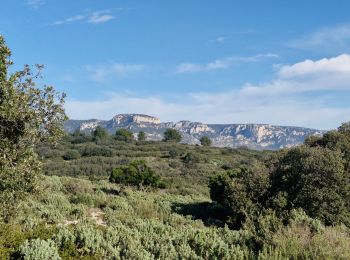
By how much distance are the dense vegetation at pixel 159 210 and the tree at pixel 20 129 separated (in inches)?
1.0

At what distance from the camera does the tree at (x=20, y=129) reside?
10.6m

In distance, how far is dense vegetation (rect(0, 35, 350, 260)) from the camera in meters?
8.99

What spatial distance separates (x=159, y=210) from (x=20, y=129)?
11034 millimetres

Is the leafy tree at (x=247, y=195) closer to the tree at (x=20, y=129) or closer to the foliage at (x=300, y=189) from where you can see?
the foliage at (x=300, y=189)

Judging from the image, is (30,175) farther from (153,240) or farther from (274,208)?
(274,208)

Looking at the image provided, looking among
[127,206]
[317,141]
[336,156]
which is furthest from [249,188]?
[317,141]

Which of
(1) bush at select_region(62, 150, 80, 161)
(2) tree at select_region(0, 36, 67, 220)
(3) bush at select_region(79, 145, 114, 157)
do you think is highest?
(2) tree at select_region(0, 36, 67, 220)

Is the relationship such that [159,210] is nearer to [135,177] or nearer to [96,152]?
[135,177]

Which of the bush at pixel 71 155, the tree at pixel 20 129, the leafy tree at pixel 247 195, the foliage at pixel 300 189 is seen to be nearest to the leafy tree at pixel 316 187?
the foliage at pixel 300 189

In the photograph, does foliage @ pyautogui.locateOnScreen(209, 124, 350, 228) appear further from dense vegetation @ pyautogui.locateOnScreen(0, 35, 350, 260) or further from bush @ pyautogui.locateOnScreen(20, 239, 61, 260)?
bush @ pyautogui.locateOnScreen(20, 239, 61, 260)

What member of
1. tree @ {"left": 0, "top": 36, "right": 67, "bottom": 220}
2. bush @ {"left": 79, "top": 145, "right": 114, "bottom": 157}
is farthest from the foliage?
bush @ {"left": 79, "top": 145, "right": 114, "bottom": 157}

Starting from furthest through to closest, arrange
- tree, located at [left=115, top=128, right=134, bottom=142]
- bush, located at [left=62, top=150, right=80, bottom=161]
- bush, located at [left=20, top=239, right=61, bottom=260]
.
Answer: tree, located at [left=115, top=128, right=134, bottom=142]
bush, located at [left=62, top=150, right=80, bottom=161]
bush, located at [left=20, top=239, right=61, bottom=260]

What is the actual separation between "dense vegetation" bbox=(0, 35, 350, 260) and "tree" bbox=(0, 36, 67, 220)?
0.03 metres

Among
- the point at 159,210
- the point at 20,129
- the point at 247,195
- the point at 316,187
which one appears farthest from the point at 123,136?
the point at 20,129
